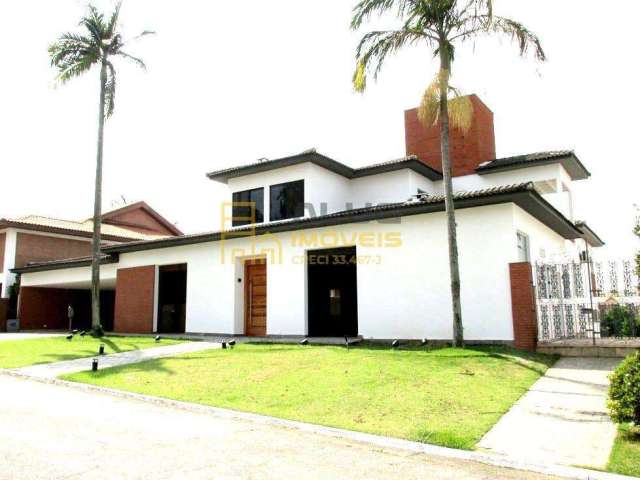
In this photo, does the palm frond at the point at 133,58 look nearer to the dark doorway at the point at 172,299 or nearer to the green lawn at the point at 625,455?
the dark doorway at the point at 172,299

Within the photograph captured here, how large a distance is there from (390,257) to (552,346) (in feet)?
15.8

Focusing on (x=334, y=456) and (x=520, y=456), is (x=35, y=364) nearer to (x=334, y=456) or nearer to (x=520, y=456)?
(x=334, y=456)

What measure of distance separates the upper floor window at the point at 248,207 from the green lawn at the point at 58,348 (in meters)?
6.07

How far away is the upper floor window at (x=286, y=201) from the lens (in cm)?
1945

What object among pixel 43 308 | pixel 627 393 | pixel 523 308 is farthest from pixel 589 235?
pixel 43 308

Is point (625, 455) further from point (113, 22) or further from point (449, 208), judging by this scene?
point (113, 22)

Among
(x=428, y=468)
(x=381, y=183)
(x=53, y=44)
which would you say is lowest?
(x=428, y=468)

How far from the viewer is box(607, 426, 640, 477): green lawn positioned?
4633 millimetres

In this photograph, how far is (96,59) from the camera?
19359 mm

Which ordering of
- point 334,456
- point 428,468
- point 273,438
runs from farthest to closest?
point 273,438 < point 334,456 < point 428,468

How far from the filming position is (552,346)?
11867 mm

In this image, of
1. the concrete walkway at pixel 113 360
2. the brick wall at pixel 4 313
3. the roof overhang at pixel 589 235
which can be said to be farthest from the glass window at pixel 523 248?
the brick wall at pixel 4 313

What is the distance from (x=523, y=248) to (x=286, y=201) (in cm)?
920

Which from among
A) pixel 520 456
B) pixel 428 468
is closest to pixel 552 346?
pixel 520 456
